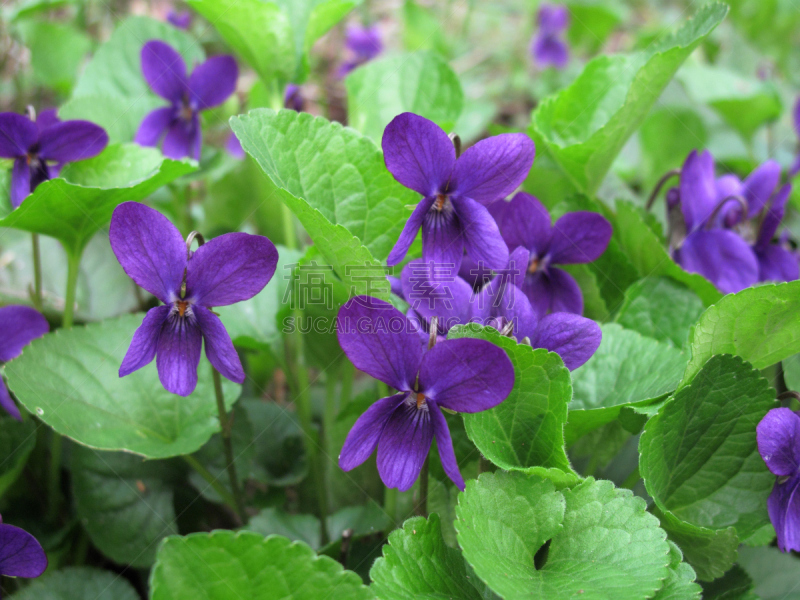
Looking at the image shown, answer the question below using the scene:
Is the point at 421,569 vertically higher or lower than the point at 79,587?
higher

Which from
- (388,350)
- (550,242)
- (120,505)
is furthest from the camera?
(120,505)

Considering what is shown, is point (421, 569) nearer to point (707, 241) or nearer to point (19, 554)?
point (19, 554)

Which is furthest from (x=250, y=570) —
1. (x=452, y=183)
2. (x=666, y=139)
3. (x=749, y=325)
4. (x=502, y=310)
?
(x=666, y=139)

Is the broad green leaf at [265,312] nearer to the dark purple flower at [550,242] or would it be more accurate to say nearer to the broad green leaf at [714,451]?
the dark purple flower at [550,242]

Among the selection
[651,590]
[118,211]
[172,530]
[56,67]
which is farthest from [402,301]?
[56,67]

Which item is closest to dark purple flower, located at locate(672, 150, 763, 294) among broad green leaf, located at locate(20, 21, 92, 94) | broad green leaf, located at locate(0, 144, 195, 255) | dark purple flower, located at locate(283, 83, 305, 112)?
dark purple flower, located at locate(283, 83, 305, 112)

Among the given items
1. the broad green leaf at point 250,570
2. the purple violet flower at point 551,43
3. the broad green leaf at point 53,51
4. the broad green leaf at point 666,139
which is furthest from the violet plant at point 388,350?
the purple violet flower at point 551,43
